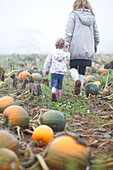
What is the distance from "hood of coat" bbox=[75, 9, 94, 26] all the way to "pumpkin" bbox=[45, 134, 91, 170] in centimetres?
467

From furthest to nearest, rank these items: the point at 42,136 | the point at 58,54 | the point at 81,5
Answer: the point at 81,5
the point at 58,54
the point at 42,136

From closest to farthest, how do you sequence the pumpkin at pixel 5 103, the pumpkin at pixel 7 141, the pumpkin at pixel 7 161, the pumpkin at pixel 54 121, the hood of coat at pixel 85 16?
1. the pumpkin at pixel 7 161
2. the pumpkin at pixel 7 141
3. the pumpkin at pixel 54 121
4. the pumpkin at pixel 5 103
5. the hood of coat at pixel 85 16

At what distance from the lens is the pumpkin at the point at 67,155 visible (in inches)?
71.5

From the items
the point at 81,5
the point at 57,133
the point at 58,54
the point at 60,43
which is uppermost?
the point at 81,5

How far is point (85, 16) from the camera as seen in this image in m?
6.12

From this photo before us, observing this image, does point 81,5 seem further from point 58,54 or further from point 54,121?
point 54,121

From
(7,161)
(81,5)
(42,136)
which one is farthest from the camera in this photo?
(81,5)

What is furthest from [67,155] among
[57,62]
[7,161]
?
[57,62]

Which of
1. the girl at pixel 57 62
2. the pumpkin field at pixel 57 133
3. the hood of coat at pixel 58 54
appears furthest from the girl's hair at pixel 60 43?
the pumpkin field at pixel 57 133

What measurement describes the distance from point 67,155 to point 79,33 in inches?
186

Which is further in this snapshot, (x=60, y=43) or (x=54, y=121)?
(x=60, y=43)

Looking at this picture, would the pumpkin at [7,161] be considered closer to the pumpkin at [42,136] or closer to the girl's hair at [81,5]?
the pumpkin at [42,136]

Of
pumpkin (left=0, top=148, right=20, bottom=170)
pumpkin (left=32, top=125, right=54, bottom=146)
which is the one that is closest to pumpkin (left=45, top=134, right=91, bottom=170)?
pumpkin (left=0, top=148, right=20, bottom=170)

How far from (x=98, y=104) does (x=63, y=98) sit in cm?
89
